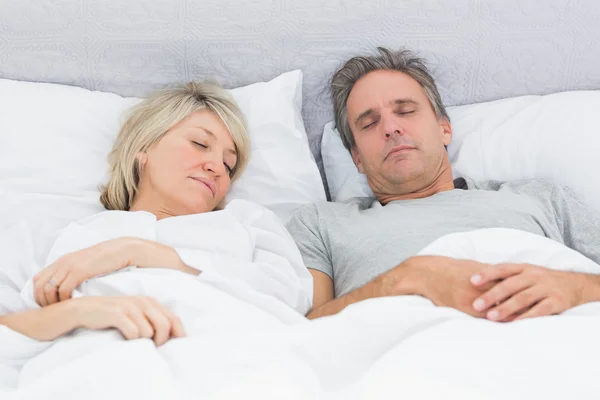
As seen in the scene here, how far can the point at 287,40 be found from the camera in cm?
162

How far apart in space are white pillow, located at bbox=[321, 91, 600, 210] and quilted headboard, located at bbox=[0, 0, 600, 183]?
0.31 feet

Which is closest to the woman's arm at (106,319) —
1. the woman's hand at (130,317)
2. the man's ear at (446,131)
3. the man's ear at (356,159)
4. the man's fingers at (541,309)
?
the woman's hand at (130,317)

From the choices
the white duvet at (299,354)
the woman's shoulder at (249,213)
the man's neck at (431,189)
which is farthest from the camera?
the man's neck at (431,189)

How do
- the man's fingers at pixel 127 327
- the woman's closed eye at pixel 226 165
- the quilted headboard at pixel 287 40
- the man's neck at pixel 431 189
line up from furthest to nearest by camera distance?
the quilted headboard at pixel 287 40
the man's neck at pixel 431 189
the woman's closed eye at pixel 226 165
the man's fingers at pixel 127 327

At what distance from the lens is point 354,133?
1.50 meters

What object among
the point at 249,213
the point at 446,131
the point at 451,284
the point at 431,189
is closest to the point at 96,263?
the point at 249,213

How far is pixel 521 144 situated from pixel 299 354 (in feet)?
3.09

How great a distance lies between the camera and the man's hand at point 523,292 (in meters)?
0.97

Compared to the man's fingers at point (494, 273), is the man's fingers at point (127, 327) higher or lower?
lower

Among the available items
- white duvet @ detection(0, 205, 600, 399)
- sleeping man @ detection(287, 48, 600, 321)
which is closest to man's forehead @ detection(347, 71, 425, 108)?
sleeping man @ detection(287, 48, 600, 321)

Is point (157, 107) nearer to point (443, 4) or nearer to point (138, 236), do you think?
point (138, 236)

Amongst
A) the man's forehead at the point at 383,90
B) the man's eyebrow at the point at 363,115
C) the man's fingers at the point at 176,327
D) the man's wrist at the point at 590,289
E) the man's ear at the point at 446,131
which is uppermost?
the man's forehead at the point at 383,90

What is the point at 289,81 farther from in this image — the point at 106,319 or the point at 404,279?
the point at 106,319

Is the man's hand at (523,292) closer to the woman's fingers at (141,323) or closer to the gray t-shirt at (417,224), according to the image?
the gray t-shirt at (417,224)
